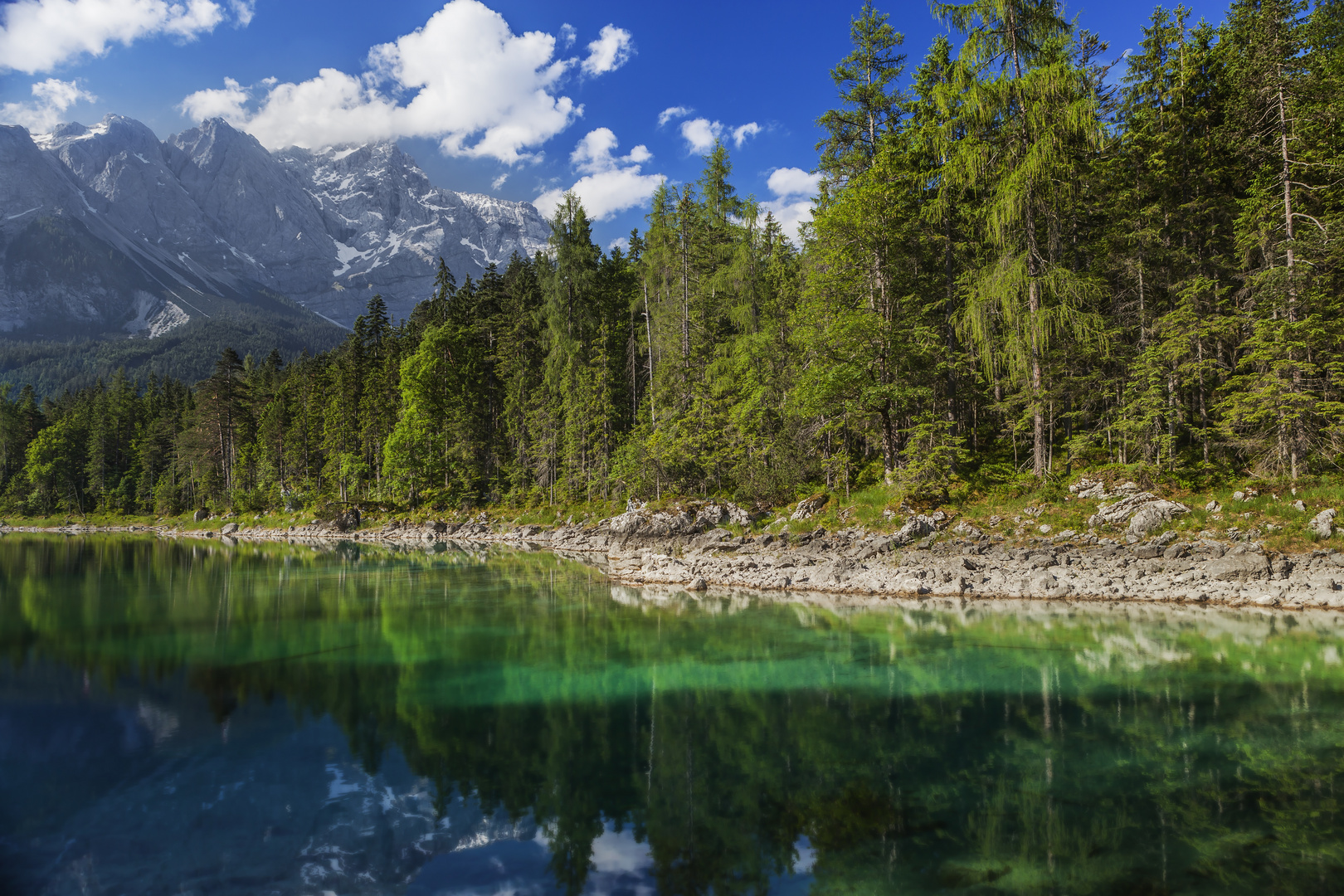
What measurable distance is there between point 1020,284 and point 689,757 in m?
22.8

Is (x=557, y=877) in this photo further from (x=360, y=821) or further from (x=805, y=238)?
(x=805, y=238)

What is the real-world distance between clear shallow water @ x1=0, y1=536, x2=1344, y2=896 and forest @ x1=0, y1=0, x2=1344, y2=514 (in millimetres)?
9185

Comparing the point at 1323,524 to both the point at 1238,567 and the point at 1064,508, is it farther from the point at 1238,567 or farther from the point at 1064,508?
the point at 1064,508

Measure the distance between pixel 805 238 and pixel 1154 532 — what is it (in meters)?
23.6

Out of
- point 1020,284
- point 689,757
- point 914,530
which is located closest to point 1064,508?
point 914,530

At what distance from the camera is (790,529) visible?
28500 mm

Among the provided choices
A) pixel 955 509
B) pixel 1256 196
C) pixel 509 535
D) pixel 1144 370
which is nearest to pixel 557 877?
pixel 955 509

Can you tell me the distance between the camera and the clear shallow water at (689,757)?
682 centimetres

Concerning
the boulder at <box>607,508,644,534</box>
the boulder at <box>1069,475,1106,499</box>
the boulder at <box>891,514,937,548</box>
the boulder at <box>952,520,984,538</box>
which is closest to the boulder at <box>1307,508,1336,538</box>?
the boulder at <box>1069,475,1106,499</box>

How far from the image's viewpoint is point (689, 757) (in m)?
9.75

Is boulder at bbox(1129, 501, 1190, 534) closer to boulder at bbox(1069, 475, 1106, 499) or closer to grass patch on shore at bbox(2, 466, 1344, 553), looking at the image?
grass patch on shore at bbox(2, 466, 1344, 553)

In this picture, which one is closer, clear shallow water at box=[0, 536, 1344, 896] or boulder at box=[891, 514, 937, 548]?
clear shallow water at box=[0, 536, 1344, 896]

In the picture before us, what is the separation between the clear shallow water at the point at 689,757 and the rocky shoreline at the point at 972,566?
1470mm

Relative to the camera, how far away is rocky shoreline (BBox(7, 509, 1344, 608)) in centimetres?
1795
